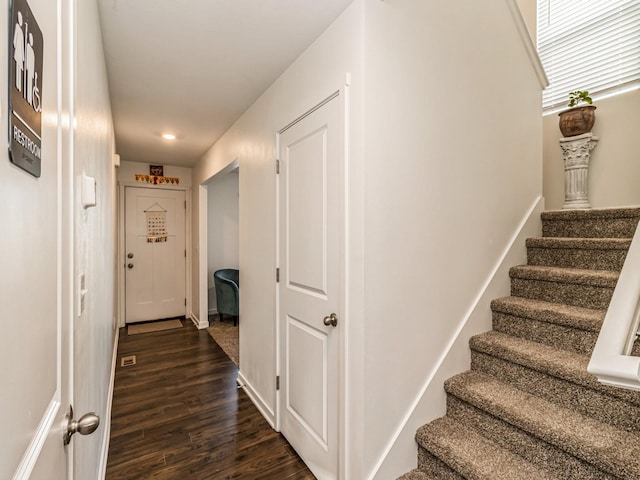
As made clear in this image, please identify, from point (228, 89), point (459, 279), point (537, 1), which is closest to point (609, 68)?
A: point (537, 1)

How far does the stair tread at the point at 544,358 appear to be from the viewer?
137cm

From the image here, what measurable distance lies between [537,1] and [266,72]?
9.44ft

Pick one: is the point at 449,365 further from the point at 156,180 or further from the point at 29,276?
the point at 156,180

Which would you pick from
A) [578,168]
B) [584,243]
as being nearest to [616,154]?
[578,168]

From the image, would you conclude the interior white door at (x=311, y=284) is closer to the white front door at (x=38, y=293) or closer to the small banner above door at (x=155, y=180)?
the white front door at (x=38, y=293)

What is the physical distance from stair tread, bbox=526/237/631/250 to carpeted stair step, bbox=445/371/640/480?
3.34 ft

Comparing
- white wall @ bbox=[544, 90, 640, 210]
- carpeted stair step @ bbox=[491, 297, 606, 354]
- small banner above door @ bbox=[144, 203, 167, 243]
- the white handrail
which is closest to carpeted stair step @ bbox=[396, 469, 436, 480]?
carpeted stair step @ bbox=[491, 297, 606, 354]

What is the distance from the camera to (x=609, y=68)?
104 inches

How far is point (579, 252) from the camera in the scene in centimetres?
203

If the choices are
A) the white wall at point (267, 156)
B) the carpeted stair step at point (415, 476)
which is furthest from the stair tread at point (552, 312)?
the white wall at point (267, 156)

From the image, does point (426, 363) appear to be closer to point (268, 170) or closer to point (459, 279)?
point (459, 279)

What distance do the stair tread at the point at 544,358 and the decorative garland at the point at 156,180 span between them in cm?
476

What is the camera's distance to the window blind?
2.53m

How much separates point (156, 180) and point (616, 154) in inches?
212
